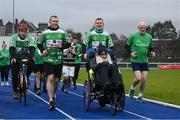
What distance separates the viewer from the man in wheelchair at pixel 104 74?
40.0 ft

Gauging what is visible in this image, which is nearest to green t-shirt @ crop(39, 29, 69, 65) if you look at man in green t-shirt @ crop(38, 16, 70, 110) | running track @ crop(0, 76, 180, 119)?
man in green t-shirt @ crop(38, 16, 70, 110)

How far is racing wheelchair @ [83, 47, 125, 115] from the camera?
12.2 metres

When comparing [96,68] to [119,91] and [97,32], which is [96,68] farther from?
[97,32]

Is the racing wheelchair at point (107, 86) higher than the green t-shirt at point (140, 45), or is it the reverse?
the green t-shirt at point (140, 45)

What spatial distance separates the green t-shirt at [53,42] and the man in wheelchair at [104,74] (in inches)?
39.4

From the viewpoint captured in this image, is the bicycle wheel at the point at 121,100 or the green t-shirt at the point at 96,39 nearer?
the bicycle wheel at the point at 121,100

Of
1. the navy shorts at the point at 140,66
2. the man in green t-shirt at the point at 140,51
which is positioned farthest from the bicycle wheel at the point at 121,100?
the navy shorts at the point at 140,66

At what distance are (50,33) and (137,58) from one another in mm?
3230

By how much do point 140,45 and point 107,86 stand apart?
3.67 m

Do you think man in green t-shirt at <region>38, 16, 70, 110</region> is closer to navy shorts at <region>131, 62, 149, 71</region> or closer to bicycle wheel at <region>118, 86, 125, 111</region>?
bicycle wheel at <region>118, 86, 125, 111</region>

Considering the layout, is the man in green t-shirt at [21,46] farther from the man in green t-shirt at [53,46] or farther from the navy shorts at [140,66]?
the navy shorts at [140,66]

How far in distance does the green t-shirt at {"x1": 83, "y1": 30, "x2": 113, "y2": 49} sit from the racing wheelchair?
1.08 metres

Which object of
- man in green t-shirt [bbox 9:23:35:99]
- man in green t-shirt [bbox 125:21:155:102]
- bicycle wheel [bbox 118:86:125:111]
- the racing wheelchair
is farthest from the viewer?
man in green t-shirt [bbox 125:21:155:102]

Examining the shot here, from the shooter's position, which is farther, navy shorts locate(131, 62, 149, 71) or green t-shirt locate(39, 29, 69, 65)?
navy shorts locate(131, 62, 149, 71)
